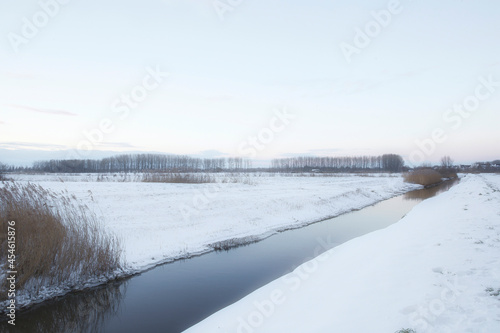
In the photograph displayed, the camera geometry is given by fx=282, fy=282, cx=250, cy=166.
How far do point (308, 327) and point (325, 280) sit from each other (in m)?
2.57

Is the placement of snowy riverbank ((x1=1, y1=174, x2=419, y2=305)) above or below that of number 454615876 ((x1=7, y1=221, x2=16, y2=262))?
below

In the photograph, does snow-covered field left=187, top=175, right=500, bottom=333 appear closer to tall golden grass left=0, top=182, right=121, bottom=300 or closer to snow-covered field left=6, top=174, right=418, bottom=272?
tall golden grass left=0, top=182, right=121, bottom=300

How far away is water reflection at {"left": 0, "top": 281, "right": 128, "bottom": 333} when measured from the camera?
6.22 m

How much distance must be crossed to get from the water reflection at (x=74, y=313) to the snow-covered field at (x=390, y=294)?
259 centimetres

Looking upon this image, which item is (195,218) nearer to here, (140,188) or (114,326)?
(140,188)

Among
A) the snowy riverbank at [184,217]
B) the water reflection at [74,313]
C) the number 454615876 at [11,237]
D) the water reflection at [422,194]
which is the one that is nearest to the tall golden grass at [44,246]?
the number 454615876 at [11,237]

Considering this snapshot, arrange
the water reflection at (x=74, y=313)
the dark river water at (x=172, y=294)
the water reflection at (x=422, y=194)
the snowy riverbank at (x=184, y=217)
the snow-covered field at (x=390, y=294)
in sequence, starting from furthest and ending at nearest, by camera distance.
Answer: the water reflection at (x=422, y=194) < the snowy riverbank at (x=184, y=217) < the dark river water at (x=172, y=294) < the water reflection at (x=74, y=313) < the snow-covered field at (x=390, y=294)

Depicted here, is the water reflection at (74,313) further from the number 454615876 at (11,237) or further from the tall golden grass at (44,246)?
the number 454615876 at (11,237)

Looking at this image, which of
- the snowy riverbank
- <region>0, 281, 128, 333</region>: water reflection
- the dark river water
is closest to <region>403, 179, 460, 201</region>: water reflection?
the snowy riverbank

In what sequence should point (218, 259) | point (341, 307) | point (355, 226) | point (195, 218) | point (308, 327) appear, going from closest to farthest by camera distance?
point (308, 327), point (341, 307), point (218, 259), point (195, 218), point (355, 226)

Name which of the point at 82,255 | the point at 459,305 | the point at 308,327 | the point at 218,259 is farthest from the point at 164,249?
the point at 459,305

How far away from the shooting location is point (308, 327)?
Result: 15.7 ft

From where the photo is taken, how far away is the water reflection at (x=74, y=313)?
20.4 feet

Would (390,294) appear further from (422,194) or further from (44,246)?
(422,194)
